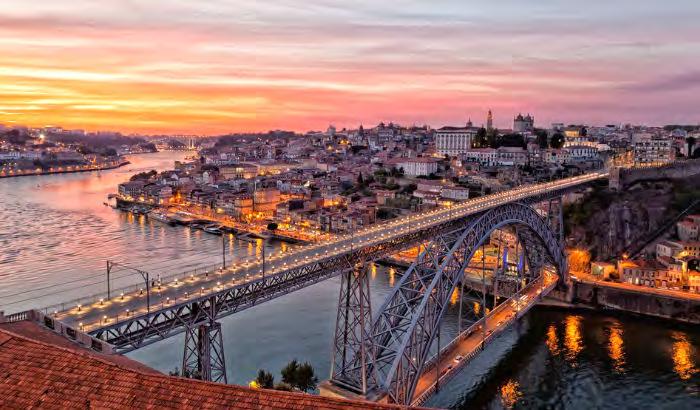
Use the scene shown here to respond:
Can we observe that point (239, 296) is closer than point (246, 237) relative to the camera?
Yes

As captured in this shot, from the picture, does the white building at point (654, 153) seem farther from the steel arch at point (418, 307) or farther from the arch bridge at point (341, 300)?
the steel arch at point (418, 307)

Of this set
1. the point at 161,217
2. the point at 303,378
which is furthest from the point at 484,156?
the point at 303,378

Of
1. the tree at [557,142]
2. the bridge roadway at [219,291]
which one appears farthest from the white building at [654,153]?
Answer: the bridge roadway at [219,291]

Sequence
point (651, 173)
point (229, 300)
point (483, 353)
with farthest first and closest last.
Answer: point (651, 173) < point (483, 353) < point (229, 300)

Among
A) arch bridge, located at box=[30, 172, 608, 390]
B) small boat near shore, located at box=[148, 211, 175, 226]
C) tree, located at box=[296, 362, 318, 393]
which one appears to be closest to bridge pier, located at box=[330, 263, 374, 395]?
arch bridge, located at box=[30, 172, 608, 390]

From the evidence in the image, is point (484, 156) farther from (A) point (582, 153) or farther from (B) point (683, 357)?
(B) point (683, 357)

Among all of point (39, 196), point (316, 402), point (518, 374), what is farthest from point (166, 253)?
point (39, 196)

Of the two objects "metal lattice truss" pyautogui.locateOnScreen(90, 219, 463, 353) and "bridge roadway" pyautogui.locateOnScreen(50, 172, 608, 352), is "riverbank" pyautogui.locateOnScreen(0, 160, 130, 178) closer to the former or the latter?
"bridge roadway" pyautogui.locateOnScreen(50, 172, 608, 352)
